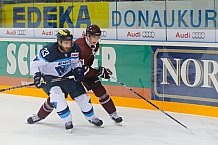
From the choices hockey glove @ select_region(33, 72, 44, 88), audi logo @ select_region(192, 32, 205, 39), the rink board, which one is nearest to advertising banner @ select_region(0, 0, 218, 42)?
audi logo @ select_region(192, 32, 205, 39)

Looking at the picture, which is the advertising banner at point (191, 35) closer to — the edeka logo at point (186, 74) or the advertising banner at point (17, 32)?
the edeka logo at point (186, 74)

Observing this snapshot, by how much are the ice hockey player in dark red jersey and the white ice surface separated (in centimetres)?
13

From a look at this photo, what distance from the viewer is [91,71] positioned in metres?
4.91

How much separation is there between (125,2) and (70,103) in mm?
1345

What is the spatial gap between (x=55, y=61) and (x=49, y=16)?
227 cm

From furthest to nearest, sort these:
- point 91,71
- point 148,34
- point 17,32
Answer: point 17,32, point 148,34, point 91,71

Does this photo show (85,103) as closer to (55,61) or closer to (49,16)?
(55,61)

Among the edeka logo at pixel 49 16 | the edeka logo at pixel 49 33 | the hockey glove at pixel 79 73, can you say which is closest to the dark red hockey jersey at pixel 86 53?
the hockey glove at pixel 79 73

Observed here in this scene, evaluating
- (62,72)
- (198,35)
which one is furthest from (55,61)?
(198,35)

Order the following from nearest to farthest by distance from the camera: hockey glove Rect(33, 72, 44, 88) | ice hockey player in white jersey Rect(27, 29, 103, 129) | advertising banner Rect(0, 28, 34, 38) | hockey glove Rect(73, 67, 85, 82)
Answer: hockey glove Rect(33, 72, 44, 88) → ice hockey player in white jersey Rect(27, 29, 103, 129) → hockey glove Rect(73, 67, 85, 82) → advertising banner Rect(0, 28, 34, 38)

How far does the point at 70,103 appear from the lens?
6438mm

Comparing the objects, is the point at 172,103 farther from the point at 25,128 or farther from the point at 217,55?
the point at 25,128

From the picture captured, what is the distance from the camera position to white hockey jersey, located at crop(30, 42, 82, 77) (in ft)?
15.3

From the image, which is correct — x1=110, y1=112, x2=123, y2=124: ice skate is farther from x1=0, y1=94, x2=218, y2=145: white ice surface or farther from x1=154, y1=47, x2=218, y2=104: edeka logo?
x1=154, y1=47, x2=218, y2=104: edeka logo
